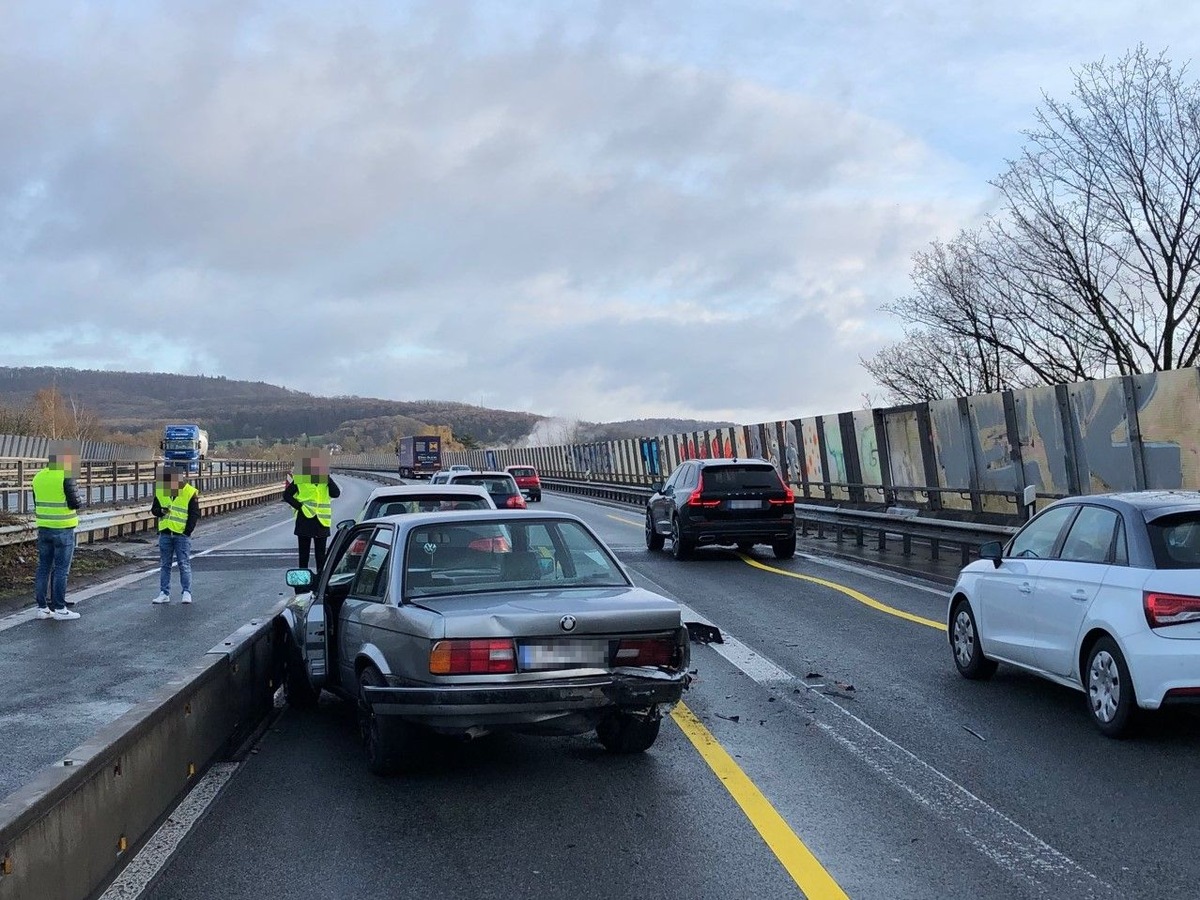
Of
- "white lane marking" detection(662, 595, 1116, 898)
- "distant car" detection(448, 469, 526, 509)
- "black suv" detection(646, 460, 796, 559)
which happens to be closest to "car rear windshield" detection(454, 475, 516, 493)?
"distant car" detection(448, 469, 526, 509)

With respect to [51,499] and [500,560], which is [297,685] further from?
[51,499]

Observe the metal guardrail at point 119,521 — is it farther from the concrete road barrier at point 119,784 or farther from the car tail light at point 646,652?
the car tail light at point 646,652

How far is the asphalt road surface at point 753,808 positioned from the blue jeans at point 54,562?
4.29m

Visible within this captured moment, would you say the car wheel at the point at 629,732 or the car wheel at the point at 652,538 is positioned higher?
the car wheel at the point at 652,538

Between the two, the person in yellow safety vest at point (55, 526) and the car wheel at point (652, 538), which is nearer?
the person in yellow safety vest at point (55, 526)

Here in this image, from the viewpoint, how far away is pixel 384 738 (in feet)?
20.3

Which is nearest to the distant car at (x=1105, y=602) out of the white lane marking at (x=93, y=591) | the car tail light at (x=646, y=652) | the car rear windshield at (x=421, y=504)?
the car tail light at (x=646, y=652)

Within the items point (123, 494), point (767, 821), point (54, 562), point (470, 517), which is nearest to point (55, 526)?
point (54, 562)

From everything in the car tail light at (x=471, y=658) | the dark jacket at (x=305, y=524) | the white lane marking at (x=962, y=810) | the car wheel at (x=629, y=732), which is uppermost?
the dark jacket at (x=305, y=524)

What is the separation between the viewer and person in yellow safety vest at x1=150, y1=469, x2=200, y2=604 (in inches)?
564

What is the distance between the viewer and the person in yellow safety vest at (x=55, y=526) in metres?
13.0

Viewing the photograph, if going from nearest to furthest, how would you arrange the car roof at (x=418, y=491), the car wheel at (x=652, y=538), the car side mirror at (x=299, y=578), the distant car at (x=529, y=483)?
the car side mirror at (x=299, y=578) < the car roof at (x=418, y=491) < the car wheel at (x=652, y=538) < the distant car at (x=529, y=483)

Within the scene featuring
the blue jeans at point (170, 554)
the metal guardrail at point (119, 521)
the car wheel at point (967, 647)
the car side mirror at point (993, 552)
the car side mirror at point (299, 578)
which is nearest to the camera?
the car side mirror at point (299, 578)

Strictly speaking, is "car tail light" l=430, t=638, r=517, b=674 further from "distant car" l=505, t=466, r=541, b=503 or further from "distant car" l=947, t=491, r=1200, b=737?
"distant car" l=505, t=466, r=541, b=503
